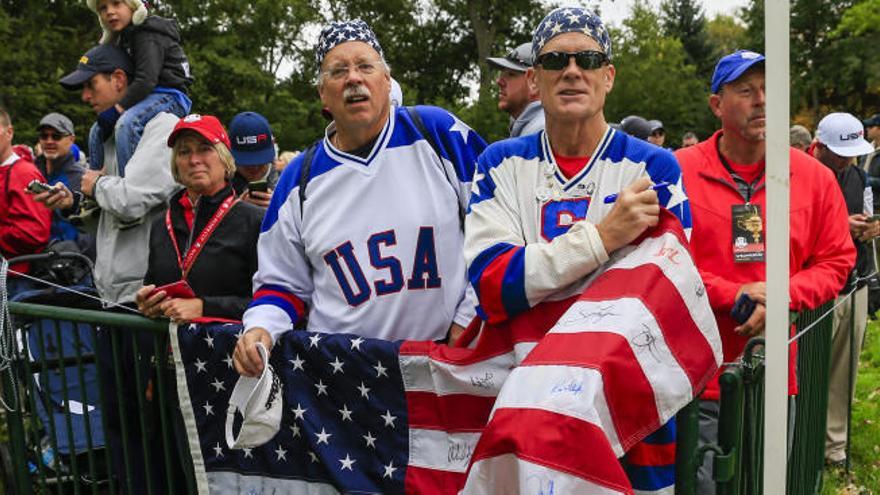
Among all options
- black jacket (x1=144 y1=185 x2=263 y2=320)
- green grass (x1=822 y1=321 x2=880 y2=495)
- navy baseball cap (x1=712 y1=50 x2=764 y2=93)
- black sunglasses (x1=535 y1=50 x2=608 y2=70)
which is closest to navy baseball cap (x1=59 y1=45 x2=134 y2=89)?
black jacket (x1=144 y1=185 x2=263 y2=320)

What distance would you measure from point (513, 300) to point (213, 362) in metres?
1.49

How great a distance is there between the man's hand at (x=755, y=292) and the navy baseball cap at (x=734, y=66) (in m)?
0.98

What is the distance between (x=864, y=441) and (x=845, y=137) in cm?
236

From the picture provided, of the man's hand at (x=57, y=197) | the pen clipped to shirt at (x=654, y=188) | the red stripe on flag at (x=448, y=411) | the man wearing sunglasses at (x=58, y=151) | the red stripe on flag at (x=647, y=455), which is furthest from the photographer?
the man wearing sunglasses at (x=58, y=151)

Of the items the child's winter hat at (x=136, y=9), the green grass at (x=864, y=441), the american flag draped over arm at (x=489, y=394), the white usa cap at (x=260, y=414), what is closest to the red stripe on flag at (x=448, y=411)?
the american flag draped over arm at (x=489, y=394)

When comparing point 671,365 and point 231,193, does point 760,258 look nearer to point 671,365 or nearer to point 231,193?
point 671,365

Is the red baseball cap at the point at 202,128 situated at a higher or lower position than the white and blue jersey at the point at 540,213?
higher

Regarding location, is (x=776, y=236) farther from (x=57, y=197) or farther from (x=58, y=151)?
(x=58, y=151)

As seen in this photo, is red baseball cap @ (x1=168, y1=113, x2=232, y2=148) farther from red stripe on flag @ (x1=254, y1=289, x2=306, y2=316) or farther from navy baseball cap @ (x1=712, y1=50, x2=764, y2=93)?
navy baseball cap @ (x1=712, y1=50, x2=764, y2=93)

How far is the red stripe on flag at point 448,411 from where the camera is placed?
2990 millimetres

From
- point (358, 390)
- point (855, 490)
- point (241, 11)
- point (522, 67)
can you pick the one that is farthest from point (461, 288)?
point (241, 11)

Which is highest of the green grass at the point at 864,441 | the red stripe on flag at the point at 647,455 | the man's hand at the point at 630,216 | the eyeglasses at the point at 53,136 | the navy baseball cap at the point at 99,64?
the navy baseball cap at the point at 99,64

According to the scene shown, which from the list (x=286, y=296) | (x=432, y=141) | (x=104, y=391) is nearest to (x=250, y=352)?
(x=286, y=296)

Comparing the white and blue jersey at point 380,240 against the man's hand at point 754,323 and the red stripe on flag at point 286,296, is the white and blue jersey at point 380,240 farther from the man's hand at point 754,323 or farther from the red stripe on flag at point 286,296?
the man's hand at point 754,323
